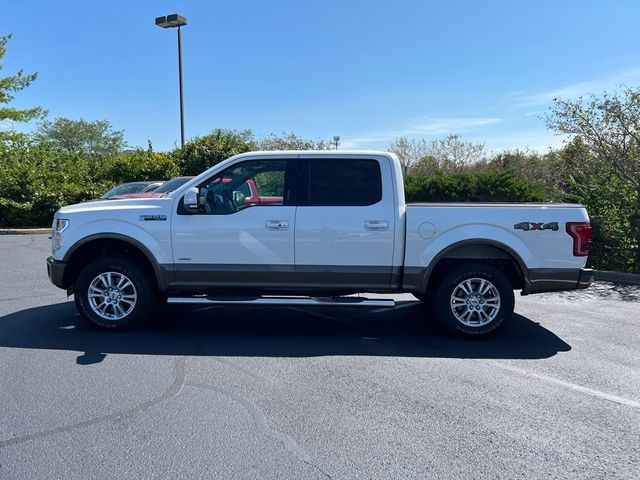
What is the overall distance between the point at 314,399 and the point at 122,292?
2931mm

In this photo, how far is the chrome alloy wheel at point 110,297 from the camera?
5.87 meters

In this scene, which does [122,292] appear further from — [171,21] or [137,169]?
[171,21]

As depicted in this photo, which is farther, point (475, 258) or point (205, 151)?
point (205, 151)

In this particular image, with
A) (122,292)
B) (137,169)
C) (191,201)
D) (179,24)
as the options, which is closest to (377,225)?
(191,201)

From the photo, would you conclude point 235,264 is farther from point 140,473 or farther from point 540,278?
point 540,278

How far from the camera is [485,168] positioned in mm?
24500

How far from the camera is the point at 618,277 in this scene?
372 inches

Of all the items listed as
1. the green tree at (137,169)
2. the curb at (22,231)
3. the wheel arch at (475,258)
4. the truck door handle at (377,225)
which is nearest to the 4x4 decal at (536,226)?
the wheel arch at (475,258)

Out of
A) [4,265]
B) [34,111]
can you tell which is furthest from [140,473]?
[34,111]

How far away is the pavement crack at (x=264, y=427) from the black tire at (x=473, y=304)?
103 inches

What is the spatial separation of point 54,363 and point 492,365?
417 centimetres

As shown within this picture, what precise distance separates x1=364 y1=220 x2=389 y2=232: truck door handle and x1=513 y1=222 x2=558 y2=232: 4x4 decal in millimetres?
1412

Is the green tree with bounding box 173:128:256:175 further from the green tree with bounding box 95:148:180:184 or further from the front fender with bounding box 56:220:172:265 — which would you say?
the front fender with bounding box 56:220:172:265

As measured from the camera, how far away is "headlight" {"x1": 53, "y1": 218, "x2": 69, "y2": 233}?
19.2 feet
